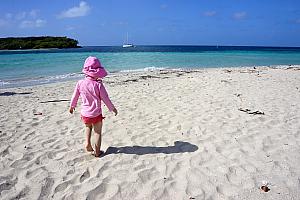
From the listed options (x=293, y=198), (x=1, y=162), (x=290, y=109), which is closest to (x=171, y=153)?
(x=293, y=198)

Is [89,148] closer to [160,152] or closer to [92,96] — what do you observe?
[92,96]

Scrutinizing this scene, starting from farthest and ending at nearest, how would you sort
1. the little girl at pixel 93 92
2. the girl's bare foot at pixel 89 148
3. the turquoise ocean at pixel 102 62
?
the turquoise ocean at pixel 102 62, the girl's bare foot at pixel 89 148, the little girl at pixel 93 92

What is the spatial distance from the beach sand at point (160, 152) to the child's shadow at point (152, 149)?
0.02 m

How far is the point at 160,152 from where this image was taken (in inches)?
184

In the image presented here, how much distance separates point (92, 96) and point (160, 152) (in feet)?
4.57

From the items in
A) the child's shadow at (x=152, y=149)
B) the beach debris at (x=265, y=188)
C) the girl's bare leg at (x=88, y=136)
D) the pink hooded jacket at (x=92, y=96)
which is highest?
the pink hooded jacket at (x=92, y=96)

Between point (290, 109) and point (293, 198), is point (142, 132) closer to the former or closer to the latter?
point (293, 198)

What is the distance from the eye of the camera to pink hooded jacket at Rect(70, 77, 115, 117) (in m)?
4.27

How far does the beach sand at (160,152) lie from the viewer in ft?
11.7

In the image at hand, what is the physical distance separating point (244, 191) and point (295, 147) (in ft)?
5.96

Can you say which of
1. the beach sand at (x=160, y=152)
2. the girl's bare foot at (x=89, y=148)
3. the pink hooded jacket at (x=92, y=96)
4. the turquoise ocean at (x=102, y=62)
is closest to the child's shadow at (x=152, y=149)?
the beach sand at (x=160, y=152)

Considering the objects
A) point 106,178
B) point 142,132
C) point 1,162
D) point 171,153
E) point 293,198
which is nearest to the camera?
point 293,198

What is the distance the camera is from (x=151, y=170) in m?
4.04

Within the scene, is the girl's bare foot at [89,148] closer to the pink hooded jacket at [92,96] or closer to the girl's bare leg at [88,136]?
the girl's bare leg at [88,136]
